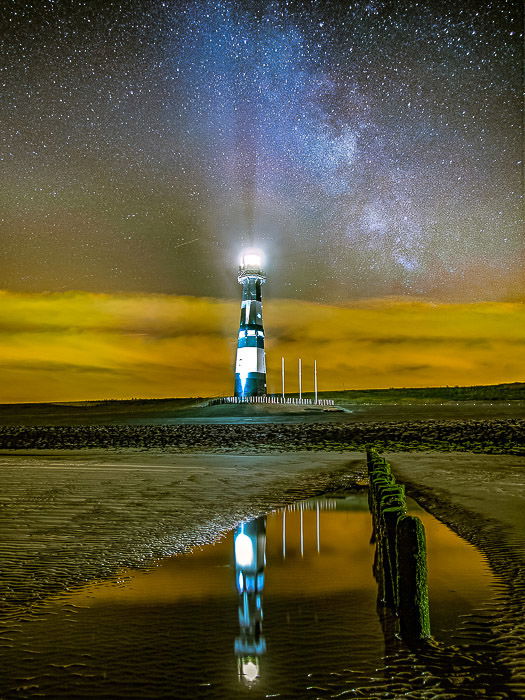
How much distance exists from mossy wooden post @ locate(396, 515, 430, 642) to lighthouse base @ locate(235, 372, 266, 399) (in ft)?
163

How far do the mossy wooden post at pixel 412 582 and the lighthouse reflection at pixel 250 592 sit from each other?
3.40 feet

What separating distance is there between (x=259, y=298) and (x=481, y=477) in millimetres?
41777

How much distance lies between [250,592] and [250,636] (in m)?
1.26

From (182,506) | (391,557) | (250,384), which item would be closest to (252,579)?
(391,557)

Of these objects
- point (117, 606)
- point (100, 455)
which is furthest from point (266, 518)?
point (100, 455)

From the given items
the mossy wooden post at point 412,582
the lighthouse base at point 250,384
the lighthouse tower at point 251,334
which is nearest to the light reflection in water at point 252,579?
the mossy wooden post at point 412,582

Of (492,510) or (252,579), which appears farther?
(492,510)

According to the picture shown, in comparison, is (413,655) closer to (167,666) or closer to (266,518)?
(167,666)

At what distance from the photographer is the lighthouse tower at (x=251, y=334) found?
54500mm

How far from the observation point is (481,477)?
15.0 meters

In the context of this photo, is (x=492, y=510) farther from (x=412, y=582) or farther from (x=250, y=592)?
(x=412, y=582)

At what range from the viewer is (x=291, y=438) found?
31000 millimetres

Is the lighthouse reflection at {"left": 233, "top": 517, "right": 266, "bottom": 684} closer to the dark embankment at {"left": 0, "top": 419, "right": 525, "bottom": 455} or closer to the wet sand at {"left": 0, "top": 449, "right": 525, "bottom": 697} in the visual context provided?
the wet sand at {"left": 0, "top": 449, "right": 525, "bottom": 697}

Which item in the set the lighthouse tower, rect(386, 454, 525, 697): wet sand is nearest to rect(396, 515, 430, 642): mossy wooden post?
→ rect(386, 454, 525, 697): wet sand
